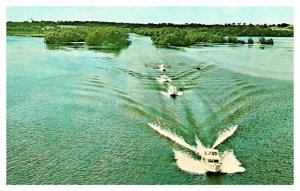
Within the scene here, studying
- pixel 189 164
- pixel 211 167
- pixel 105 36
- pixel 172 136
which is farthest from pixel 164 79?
pixel 211 167

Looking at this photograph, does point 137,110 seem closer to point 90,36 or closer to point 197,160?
point 197,160

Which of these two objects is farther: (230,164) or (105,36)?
(105,36)

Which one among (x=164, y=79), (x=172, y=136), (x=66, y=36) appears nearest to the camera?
(x=172, y=136)

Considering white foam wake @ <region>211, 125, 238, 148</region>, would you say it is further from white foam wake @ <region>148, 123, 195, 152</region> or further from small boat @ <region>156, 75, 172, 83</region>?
small boat @ <region>156, 75, 172, 83</region>

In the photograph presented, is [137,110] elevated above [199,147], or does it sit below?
above

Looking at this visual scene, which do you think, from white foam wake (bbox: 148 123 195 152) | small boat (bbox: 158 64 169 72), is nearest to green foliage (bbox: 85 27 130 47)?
small boat (bbox: 158 64 169 72)
